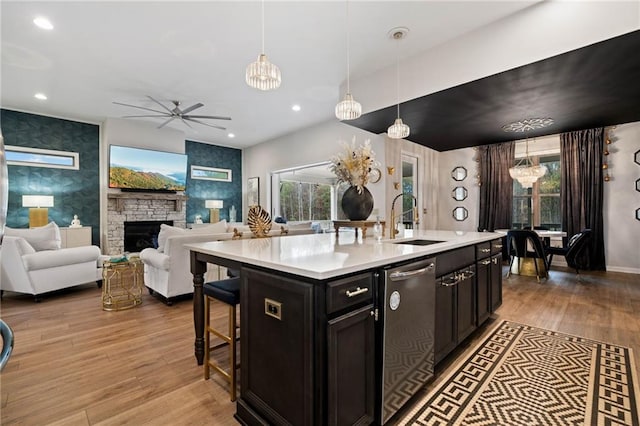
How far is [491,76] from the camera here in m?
3.00

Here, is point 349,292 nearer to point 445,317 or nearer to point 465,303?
point 445,317

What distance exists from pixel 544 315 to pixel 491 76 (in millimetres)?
2673

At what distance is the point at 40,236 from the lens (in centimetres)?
389

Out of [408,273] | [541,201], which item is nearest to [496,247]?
[408,273]

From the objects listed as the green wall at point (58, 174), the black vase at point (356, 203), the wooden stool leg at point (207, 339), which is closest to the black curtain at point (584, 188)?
the black vase at point (356, 203)

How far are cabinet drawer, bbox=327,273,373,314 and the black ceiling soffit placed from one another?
2.89 metres

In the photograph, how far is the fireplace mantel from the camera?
6.20 metres

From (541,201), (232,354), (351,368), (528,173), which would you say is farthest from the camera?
(541,201)

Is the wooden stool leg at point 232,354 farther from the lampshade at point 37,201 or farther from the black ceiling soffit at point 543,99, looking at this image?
the lampshade at point 37,201

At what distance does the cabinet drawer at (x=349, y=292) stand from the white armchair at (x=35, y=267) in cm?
427

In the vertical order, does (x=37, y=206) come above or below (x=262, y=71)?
below

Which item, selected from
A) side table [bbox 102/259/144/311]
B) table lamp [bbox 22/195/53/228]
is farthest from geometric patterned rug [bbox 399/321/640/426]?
table lamp [bbox 22/195/53/228]

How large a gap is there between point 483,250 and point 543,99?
2.31 meters

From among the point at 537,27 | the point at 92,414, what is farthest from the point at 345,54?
the point at 92,414
